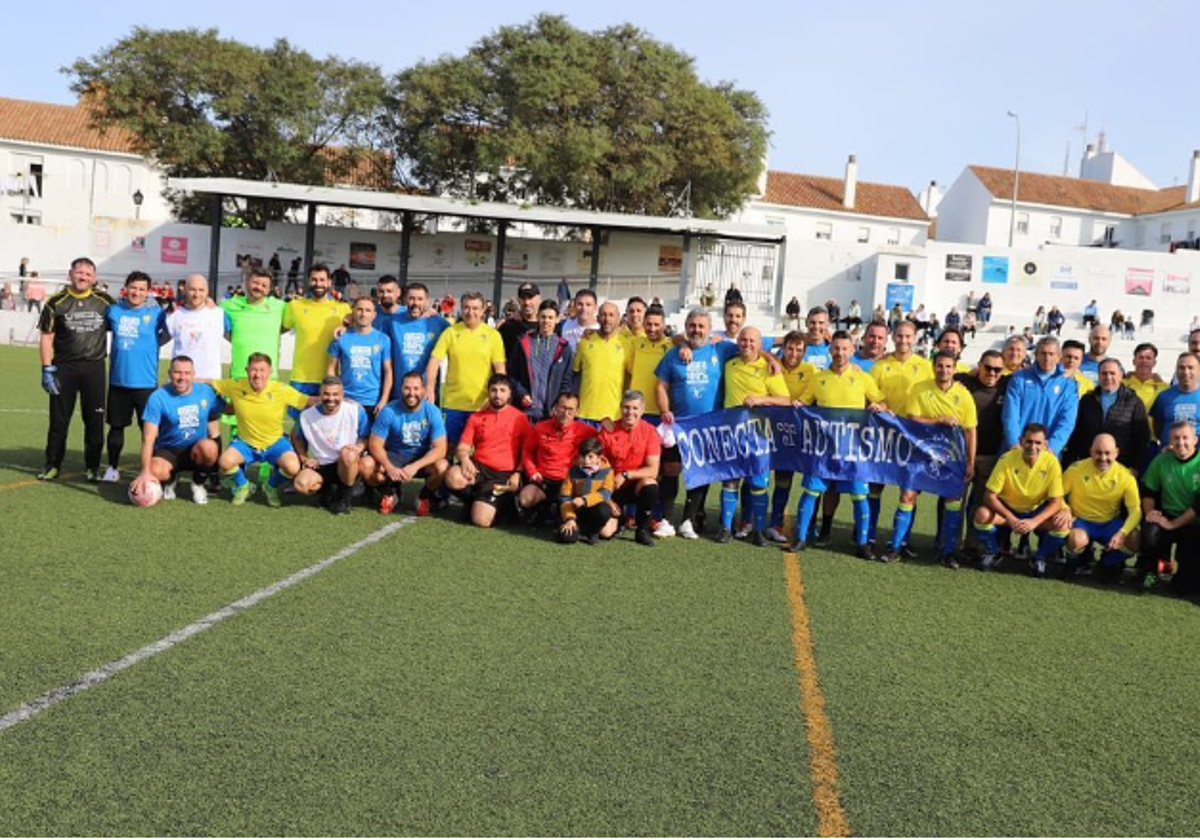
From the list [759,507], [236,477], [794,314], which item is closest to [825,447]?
[759,507]

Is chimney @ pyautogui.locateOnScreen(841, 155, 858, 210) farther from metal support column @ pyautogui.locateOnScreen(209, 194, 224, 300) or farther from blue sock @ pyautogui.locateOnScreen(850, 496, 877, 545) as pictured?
blue sock @ pyautogui.locateOnScreen(850, 496, 877, 545)

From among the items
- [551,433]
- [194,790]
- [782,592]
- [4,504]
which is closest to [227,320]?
[4,504]

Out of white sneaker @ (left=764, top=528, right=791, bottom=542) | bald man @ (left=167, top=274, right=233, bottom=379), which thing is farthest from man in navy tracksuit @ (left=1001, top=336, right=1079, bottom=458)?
bald man @ (left=167, top=274, right=233, bottom=379)

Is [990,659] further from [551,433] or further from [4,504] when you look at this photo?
[4,504]

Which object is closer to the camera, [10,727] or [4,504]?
[10,727]

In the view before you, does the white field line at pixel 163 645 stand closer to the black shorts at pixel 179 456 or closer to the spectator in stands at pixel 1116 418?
the black shorts at pixel 179 456

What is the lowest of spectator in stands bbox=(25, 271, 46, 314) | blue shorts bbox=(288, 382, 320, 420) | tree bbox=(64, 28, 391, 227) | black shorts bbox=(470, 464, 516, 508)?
black shorts bbox=(470, 464, 516, 508)

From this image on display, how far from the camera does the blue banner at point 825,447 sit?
807cm

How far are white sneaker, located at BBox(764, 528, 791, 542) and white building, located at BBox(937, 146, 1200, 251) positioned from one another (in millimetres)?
54740

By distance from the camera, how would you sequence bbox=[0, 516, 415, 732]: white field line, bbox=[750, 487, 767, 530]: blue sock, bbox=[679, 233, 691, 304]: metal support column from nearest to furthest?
1. bbox=[0, 516, 415, 732]: white field line
2. bbox=[750, 487, 767, 530]: blue sock
3. bbox=[679, 233, 691, 304]: metal support column

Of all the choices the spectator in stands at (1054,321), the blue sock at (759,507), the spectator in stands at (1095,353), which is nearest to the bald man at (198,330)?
the blue sock at (759,507)

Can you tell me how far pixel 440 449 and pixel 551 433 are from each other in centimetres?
89

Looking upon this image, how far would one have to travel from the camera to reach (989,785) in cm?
397

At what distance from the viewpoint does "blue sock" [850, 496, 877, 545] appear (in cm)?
802
